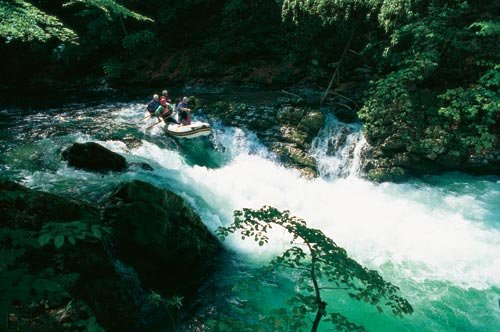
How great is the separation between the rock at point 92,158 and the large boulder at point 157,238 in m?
2.23

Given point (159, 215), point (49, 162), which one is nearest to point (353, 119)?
point (159, 215)

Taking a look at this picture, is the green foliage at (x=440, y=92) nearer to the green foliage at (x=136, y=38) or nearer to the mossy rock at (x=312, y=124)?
the mossy rock at (x=312, y=124)

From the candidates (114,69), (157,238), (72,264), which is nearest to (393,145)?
(157,238)

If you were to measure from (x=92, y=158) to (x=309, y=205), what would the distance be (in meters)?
5.47

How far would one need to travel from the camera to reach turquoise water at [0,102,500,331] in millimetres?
5816

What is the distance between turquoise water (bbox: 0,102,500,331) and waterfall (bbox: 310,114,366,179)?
0.07 metres

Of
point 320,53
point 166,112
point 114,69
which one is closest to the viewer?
point 166,112

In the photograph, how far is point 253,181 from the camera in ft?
31.5

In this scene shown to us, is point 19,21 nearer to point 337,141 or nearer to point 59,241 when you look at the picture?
point 59,241

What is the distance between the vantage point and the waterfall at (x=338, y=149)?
1032 centimetres

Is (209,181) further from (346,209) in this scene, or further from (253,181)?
(346,209)

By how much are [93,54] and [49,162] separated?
11.3 metres

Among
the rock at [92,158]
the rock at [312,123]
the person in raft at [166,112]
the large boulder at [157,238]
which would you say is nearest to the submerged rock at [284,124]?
the rock at [312,123]

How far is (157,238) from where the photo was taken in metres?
5.61
